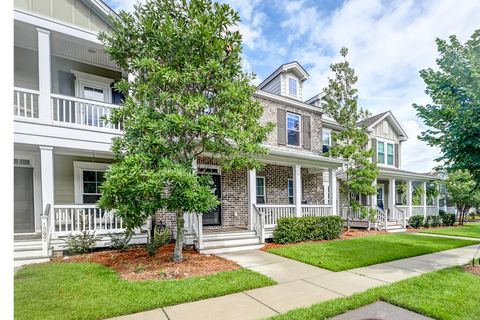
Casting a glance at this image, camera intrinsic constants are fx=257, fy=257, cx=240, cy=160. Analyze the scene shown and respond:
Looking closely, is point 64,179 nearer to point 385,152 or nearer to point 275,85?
point 275,85

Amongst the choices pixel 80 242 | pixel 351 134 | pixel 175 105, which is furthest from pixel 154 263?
pixel 351 134

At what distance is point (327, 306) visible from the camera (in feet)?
13.4

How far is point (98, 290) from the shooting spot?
462 cm

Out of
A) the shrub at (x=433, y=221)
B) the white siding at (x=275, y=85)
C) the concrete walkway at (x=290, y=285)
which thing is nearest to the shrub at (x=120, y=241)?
the concrete walkway at (x=290, y=285)

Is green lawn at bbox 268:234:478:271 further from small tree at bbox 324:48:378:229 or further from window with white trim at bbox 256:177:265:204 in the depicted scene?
window with white trim at bbox 256:177:265:204

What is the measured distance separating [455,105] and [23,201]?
12.9 meters

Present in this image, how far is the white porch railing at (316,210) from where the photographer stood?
36.9 ft

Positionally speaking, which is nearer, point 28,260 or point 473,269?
point 473,269

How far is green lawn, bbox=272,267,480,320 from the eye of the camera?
151 inches

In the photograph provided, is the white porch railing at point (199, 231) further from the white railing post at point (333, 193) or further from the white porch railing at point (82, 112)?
the white railing post at point (333, 193)

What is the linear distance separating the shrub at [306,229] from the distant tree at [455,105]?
16.7 feet

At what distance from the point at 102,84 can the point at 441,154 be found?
11.7m

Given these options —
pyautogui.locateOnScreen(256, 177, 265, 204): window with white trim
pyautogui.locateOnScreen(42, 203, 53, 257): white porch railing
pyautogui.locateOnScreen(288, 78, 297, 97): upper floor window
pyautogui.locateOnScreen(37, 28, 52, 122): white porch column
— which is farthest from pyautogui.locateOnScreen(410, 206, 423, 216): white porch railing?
pyautogui.locateOnScreen(37, 28, 52, 122): white porch column

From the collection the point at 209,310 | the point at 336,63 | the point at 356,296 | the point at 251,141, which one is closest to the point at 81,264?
the point at 209,310
